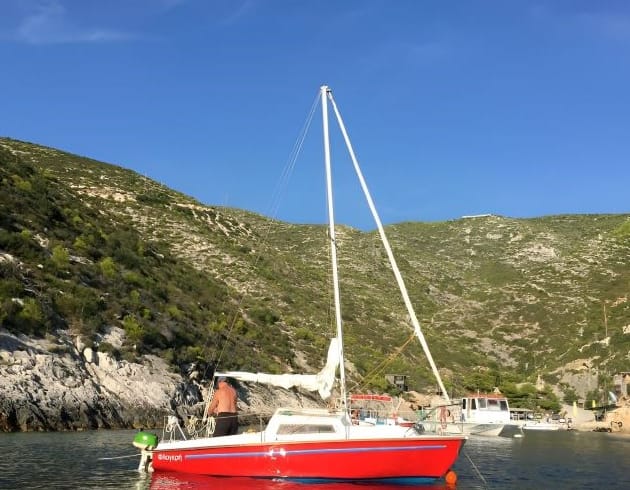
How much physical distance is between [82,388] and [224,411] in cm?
1497

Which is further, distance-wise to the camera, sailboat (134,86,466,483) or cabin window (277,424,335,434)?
cabin window (277,424,335,434)

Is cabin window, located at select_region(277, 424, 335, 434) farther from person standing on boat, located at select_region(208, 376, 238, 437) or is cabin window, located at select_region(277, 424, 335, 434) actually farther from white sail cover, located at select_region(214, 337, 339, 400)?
person standing on boat, located at select_region(208, 376, 238, 437)

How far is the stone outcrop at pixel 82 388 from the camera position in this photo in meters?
31.8

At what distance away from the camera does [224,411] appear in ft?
76.0

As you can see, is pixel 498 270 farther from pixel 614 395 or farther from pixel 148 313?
pixel 148 313

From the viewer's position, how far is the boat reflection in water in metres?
20.0

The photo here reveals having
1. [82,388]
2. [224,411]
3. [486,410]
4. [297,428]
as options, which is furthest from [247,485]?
[486,410]

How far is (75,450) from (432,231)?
406 feet

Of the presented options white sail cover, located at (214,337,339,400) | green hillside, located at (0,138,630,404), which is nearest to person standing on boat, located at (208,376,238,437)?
white sail cover, located at (214,337,339,400)

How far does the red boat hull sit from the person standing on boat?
1.39 meters

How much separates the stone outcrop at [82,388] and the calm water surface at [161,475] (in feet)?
5.61

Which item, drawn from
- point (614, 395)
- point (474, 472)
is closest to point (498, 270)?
point (614, 395)

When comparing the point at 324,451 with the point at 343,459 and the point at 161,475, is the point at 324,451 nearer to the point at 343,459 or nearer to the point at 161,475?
the point at 343,459

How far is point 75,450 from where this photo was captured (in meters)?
26.0
